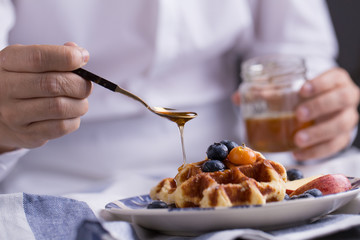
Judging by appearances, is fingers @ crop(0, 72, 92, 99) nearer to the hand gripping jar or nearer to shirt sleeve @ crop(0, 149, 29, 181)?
shirt sleeve @ crop(0, 149, 29, 181)

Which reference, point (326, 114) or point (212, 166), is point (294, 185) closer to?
point (212, 166)

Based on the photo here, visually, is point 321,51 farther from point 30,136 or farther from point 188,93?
point 30,136

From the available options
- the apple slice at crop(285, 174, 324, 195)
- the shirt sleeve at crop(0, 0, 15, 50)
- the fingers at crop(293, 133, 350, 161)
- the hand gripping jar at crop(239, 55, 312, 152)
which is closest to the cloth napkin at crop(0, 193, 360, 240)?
the apple slice at crop(285, 174, 324, 195)

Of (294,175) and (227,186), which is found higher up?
(227,186)

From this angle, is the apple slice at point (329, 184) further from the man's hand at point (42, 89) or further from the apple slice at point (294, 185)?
the man's hand at point (42, 89)

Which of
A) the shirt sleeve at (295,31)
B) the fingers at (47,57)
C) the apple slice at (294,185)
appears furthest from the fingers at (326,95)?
the fingers at (47,57)

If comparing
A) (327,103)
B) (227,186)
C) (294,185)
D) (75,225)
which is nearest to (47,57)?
(75,225)

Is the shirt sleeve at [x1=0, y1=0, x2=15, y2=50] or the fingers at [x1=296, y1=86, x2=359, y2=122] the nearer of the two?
the shirt sleeve at [x1=0, y1=0, x2=15, y2=50]

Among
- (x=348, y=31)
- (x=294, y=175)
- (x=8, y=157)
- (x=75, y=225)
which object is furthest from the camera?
(x=348, y=31)
